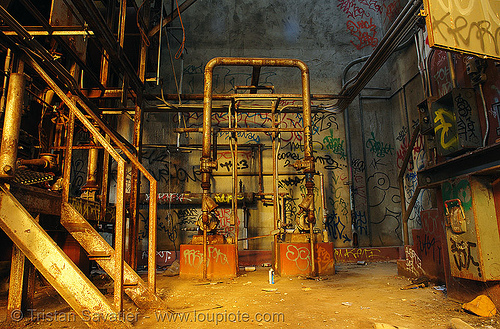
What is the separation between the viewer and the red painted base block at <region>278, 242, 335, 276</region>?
224 inches

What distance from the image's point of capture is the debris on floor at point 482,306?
124 inches

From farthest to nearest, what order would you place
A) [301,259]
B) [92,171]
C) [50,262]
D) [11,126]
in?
[92,171] → [301,259] → [11,126] → [50,262]

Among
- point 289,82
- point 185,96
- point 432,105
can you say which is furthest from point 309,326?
point 289,82

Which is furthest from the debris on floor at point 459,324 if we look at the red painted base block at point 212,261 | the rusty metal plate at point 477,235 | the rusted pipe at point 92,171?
the rusted pipe at point 92,171

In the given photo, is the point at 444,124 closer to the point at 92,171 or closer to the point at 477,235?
the point at 477,235

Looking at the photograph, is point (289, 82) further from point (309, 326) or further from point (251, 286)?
point (309, 326)

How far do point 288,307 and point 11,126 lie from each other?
3.37m

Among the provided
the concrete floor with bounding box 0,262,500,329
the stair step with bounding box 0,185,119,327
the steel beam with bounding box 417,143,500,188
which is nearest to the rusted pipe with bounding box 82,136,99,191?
the concrete floor with bounding box 0,262,500,329

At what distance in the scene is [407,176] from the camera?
8.47 m

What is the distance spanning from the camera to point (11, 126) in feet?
9.61

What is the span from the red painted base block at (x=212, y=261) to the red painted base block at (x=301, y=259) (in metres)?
0.90

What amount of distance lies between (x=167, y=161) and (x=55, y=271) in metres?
6.36

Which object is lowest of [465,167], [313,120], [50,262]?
[50,262]

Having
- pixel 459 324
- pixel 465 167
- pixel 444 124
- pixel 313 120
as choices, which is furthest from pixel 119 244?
pixel 313 120
